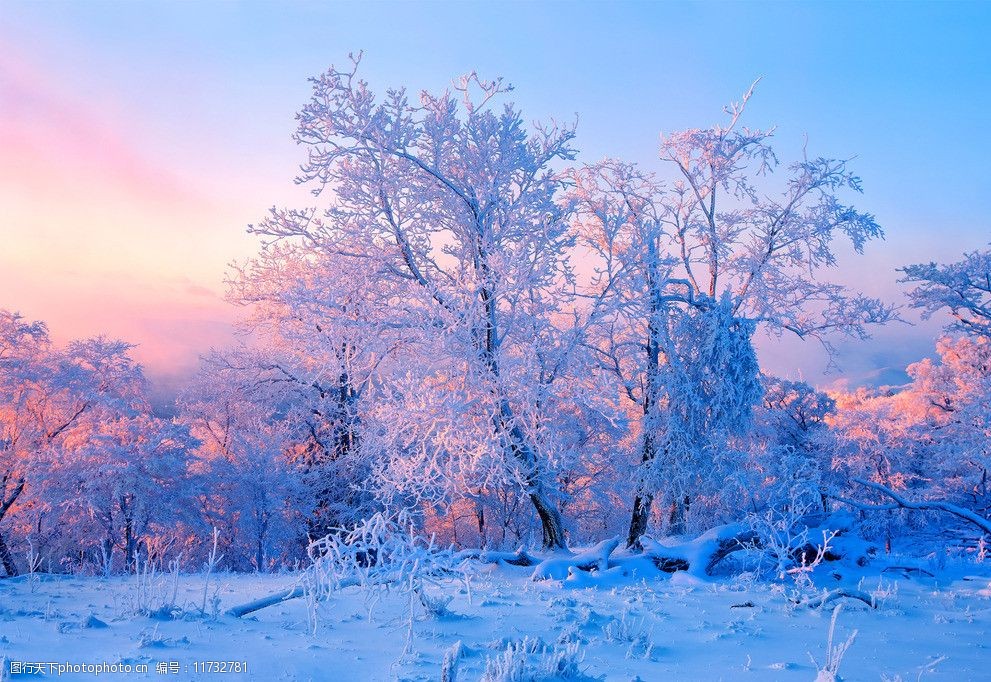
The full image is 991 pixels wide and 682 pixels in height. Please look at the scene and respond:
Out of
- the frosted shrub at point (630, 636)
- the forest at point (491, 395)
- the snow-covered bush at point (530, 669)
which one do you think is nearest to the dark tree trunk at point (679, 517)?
the forest at point (491, 395)

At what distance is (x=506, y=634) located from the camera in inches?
241

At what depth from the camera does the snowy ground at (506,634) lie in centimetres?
495

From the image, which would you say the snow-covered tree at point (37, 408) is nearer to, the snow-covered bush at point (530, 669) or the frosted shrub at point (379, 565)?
the frosted shrub at point (379, 565)

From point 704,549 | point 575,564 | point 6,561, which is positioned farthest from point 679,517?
point 6,561

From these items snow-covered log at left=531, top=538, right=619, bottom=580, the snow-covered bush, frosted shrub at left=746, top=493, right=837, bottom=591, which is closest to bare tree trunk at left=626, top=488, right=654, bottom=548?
snow-covered log at left=531, top=538, right=619, bottom=580

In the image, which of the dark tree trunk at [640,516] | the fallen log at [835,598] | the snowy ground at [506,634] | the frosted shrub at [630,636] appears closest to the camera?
the snowy ground at [506,634]

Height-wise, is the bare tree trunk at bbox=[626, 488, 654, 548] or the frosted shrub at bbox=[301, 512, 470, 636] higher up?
the frosted shrub at bbox=[301, 512, 470, 636]

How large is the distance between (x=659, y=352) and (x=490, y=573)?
667 centimetres

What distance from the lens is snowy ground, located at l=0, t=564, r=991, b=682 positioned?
495 centimetres

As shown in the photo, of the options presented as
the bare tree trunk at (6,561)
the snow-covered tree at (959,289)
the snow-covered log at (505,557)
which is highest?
the snow-covered tree at (959,289)

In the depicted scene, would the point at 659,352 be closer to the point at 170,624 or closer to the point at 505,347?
the point at 505,347

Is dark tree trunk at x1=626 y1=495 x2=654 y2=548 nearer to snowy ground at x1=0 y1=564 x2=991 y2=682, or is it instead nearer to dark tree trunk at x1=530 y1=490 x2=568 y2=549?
dark tree trunk at x1=530 y1=490 x2=568 y2=549

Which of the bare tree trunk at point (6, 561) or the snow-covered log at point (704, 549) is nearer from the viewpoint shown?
the snow-covered log at point (704, 549)

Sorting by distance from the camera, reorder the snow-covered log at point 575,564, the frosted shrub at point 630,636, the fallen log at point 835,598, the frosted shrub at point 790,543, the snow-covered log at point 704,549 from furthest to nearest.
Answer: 1. the snow-covered log at point 704,549
2. the snow-covered log at point 575,564
3. the frosted shrub at point 790,543
4. the fallen log at point 835,598
5. the frosted shrub at point 630,636
